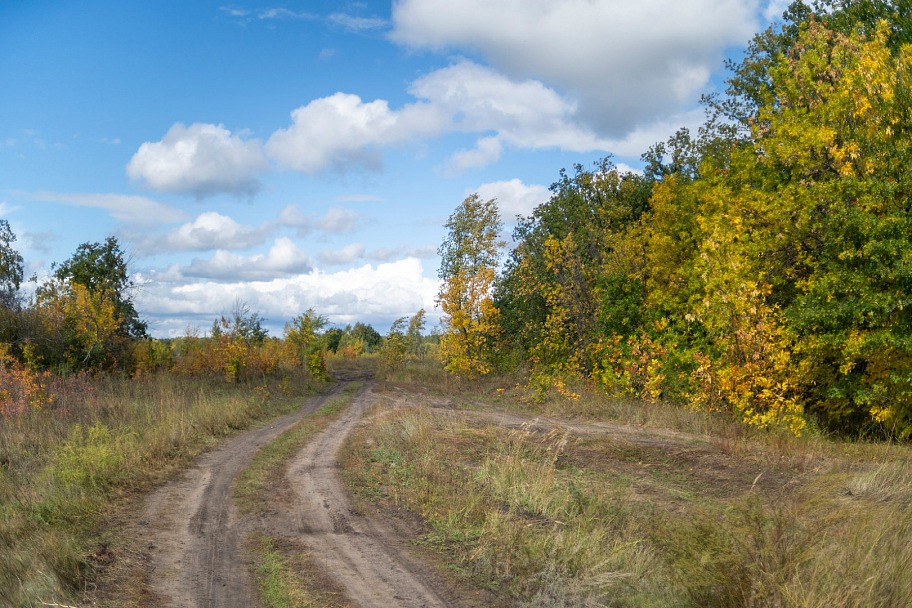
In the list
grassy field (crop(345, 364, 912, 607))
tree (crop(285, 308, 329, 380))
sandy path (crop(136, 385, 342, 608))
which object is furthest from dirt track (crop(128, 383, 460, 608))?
tree (crop(285, 308, 329, 380))

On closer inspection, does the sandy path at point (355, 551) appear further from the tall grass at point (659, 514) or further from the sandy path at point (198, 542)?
the sandy path at point (198, 542)

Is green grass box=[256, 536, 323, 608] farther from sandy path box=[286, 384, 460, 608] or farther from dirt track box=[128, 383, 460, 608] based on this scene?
sandy path box=[286, 384, 460, 608]

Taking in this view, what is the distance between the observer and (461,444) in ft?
41.3

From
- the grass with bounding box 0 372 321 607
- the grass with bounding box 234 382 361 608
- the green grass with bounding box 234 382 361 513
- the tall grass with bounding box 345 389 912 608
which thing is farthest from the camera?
the green grass with bounding box 234 382 361 513

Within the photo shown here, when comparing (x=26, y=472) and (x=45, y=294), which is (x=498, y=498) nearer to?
(x=26, y=472)

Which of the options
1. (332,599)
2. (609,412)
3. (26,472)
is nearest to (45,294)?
(26,472)

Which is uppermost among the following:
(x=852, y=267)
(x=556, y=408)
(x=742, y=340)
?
(x=852, y=267)

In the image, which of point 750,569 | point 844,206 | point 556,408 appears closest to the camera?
point 750,569

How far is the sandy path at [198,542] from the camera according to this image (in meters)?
5.69

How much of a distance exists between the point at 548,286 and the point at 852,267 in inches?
490

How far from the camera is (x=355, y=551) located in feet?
22.4

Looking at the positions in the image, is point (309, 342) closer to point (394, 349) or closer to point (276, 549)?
point (394, 349)

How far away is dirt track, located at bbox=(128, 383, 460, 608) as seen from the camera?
18.7 ft

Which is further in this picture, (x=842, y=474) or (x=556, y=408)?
(x=556, y=408)
